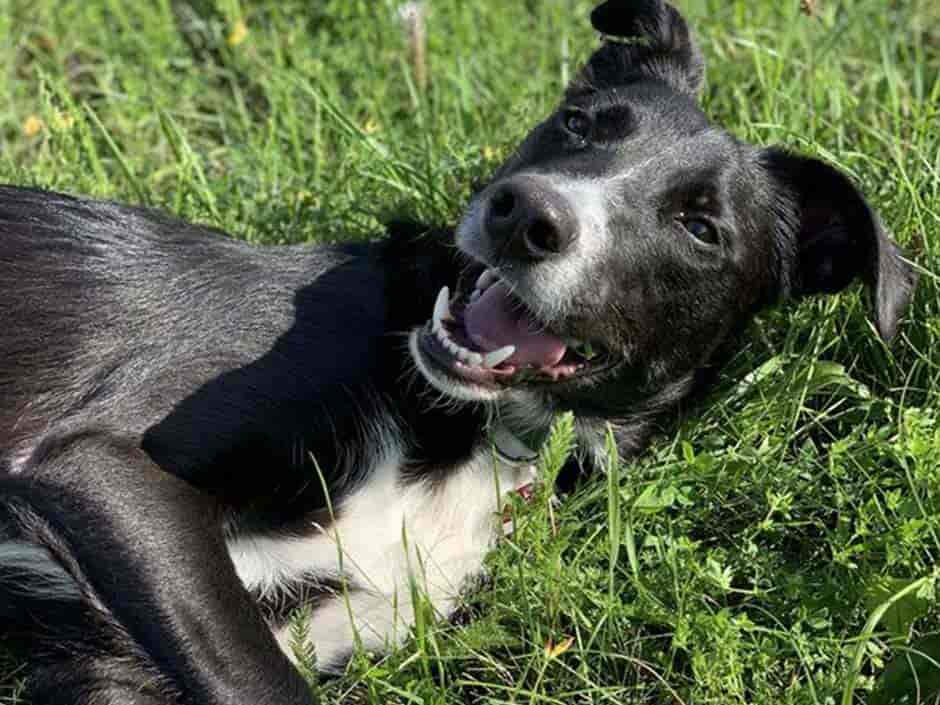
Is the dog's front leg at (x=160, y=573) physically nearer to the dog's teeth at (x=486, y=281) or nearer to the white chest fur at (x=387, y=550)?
the white chest fur at (x=387, y=550)

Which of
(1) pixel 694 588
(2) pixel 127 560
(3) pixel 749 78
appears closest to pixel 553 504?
(1) pixel 694 588

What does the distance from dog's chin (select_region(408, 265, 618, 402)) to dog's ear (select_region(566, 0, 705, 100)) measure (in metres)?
0.81

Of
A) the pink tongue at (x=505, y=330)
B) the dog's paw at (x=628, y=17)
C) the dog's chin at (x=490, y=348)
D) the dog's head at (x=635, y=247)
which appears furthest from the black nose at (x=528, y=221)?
the dog's paw at (x=628, y=17)

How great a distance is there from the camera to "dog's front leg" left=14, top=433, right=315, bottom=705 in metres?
3.40

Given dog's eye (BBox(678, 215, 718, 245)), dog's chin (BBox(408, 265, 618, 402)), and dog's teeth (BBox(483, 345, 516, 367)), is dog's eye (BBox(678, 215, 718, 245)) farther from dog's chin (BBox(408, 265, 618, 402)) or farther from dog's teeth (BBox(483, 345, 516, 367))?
dog's teeth (BBox(483, 345, 516, 367))

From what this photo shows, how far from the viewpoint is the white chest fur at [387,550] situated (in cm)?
374

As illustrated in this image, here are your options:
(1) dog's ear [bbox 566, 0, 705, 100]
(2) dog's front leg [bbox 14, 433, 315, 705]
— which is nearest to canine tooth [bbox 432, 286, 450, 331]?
(2) dog's front leg [bbox 14, 433, 315, 705]

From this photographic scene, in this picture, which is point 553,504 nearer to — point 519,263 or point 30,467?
point 519,263

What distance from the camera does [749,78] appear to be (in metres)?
Answer: 5.39

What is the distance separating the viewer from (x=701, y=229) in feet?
12.2

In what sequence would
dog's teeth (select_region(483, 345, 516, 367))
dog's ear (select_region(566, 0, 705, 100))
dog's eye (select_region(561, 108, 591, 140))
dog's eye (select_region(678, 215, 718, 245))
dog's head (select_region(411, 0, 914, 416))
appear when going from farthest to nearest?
1. dog's ear (select_region(566, 0, 705, 100))
2. dog's eye (select_region(561, 108, 591, 140))
3. dog's eye (select_region(678, 215, 718, 245))
4. dog's teeth (select_region(483, 345, 516, 367))
5. dog's head (select_region(411, 0, 914, 416))

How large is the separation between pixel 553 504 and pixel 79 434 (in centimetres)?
118

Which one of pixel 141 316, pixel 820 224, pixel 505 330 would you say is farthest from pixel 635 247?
pixel 141 316

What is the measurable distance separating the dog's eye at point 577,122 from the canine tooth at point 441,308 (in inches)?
21.9
